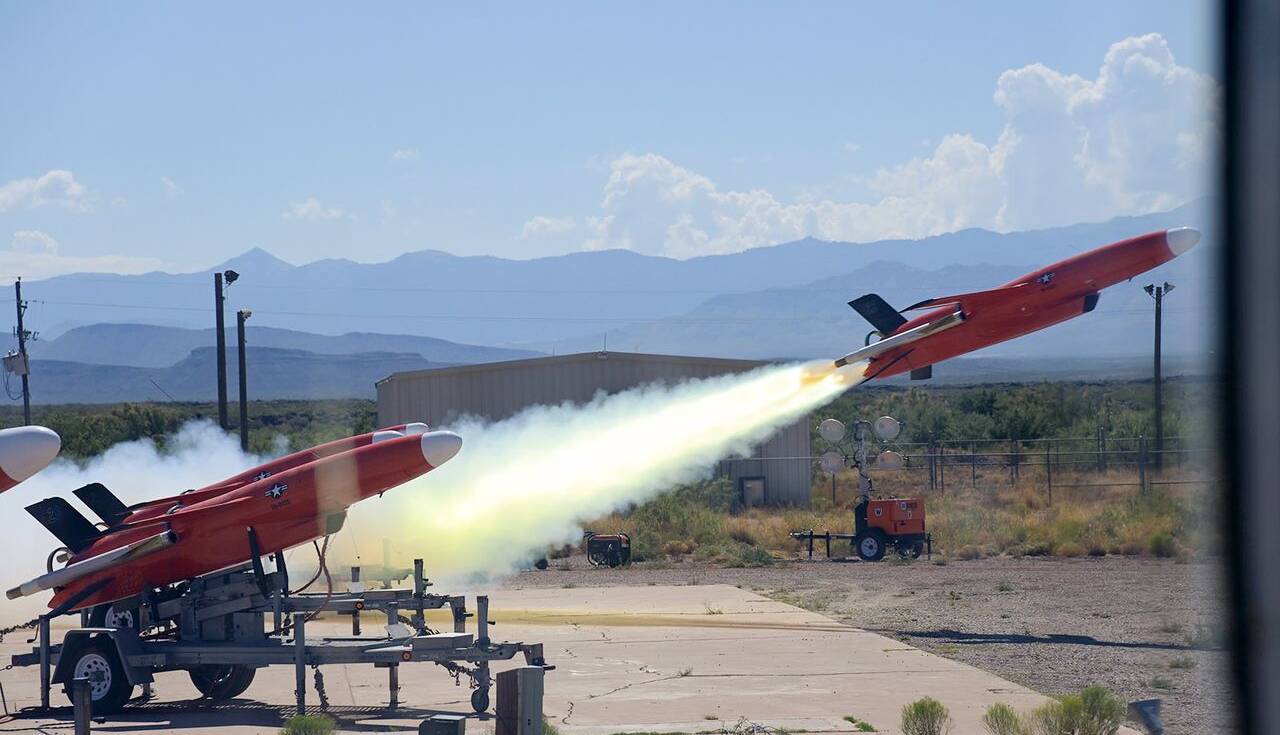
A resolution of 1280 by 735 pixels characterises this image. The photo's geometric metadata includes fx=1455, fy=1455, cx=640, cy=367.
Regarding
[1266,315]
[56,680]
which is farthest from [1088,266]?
[56,680]

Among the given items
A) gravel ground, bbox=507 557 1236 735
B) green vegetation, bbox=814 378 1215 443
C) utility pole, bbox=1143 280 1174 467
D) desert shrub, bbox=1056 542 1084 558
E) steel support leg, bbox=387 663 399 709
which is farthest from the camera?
green vegetation, bbox=814 378 1215 443

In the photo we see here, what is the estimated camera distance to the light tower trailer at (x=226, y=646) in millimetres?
14414

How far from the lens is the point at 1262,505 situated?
2136 centimetres

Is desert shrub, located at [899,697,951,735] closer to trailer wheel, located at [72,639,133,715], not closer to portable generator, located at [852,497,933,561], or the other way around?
trailer wheel, located at [72,639,133,715]

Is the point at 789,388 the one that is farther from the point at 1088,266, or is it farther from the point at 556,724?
the point at 556,724

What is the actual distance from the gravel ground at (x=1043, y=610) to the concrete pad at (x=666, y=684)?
1144 millimetres

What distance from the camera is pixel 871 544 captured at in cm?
3228

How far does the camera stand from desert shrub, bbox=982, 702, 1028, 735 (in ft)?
40.3

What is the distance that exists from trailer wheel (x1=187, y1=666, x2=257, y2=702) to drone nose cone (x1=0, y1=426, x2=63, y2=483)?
282 cm

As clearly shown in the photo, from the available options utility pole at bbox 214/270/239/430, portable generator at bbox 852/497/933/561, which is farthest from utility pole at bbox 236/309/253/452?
portable generator at bbox 852/497/933/561

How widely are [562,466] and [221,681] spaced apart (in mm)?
7757

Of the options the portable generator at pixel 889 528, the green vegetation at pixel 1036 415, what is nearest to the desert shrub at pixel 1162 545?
the portable generator at pixel 889 528

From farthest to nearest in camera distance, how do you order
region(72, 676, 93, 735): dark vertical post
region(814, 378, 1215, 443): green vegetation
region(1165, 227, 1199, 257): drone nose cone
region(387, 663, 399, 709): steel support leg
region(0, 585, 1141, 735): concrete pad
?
region(814, 378, 1215, 443): green vegetation → region(1165, 227, 1199, 257): drone nose cone → region(387, 663, 399, 709): steel support leg → region(0, 585, 1141, 735): concrete pad → region(72, 676, 93, 735): dark vertical post

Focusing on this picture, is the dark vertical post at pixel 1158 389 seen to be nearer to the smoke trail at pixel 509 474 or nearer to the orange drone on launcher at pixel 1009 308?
the orange drone on launcher at pixel 1009 308
